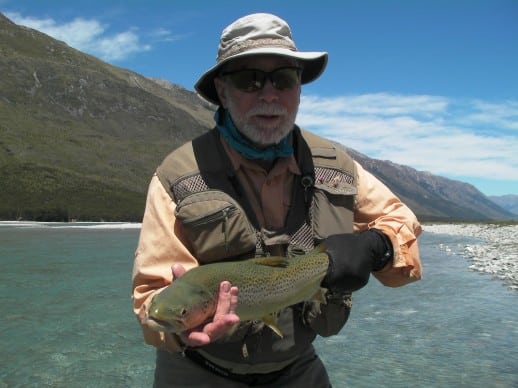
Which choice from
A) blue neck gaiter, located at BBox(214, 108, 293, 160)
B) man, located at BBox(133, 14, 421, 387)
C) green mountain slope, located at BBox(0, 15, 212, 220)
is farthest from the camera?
green mountain slope, located at BBox(0, 15, 212, 220)

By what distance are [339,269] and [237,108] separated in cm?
111

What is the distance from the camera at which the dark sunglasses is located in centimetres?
305

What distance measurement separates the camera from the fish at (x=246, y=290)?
2.19m

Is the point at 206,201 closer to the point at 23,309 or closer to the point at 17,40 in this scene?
the point at 23,309

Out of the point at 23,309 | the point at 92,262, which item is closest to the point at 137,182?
the point at 92,262

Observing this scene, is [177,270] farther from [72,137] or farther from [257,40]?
[72,137]

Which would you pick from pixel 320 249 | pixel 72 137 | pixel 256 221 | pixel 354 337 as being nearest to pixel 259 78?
pixel 256 221

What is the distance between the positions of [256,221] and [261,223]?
0.06 meters

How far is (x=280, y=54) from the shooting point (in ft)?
9.62

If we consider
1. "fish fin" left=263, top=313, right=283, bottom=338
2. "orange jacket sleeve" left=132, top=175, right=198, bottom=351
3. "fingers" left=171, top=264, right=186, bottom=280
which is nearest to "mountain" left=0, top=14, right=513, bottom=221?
"orange jacket sleeve" left=132, top=175, right=198, bottom=351

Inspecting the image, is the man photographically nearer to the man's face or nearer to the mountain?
the man's face

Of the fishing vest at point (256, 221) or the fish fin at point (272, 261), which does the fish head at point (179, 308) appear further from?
the fishing vest at point (256, 221)

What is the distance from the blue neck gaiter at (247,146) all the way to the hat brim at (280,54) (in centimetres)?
29

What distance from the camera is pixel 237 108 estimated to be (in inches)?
122
